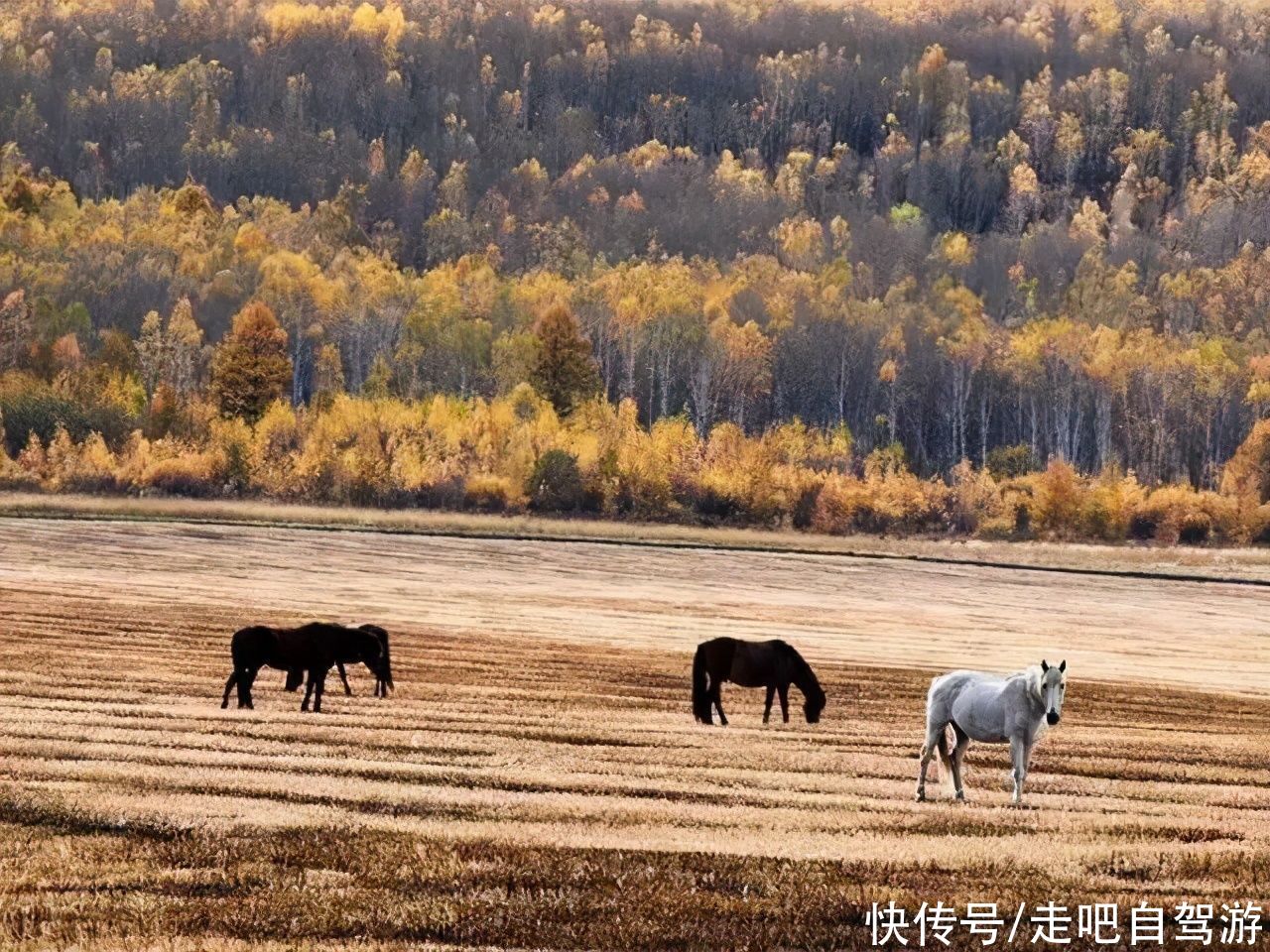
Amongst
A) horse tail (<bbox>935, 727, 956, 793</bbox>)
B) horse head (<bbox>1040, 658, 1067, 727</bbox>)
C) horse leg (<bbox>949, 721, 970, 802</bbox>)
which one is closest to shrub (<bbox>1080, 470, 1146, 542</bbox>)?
horse tail (<bbox>935, 727, 956, 793</bbox>)

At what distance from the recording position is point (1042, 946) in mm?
14016

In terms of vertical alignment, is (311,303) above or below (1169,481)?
above

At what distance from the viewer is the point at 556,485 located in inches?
4122

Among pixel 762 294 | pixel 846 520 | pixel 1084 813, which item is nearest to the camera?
pixel 1084 813

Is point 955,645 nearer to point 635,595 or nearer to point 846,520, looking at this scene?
point 635,595

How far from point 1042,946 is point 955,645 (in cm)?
3923

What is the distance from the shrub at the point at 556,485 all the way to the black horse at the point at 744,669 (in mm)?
73308

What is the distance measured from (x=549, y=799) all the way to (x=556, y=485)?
3331 inches

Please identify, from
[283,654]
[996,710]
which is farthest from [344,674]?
[996,710]

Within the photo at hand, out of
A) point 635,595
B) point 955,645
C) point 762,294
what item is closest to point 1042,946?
point 955,645

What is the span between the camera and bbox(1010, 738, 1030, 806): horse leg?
65.6 feet

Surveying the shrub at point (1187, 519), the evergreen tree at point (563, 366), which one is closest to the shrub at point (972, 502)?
the shrub at point (1187, 519)

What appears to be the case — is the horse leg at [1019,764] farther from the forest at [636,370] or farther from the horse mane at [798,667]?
the forest at [636,370]

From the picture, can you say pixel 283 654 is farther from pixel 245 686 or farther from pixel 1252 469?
pixel 1252 469
